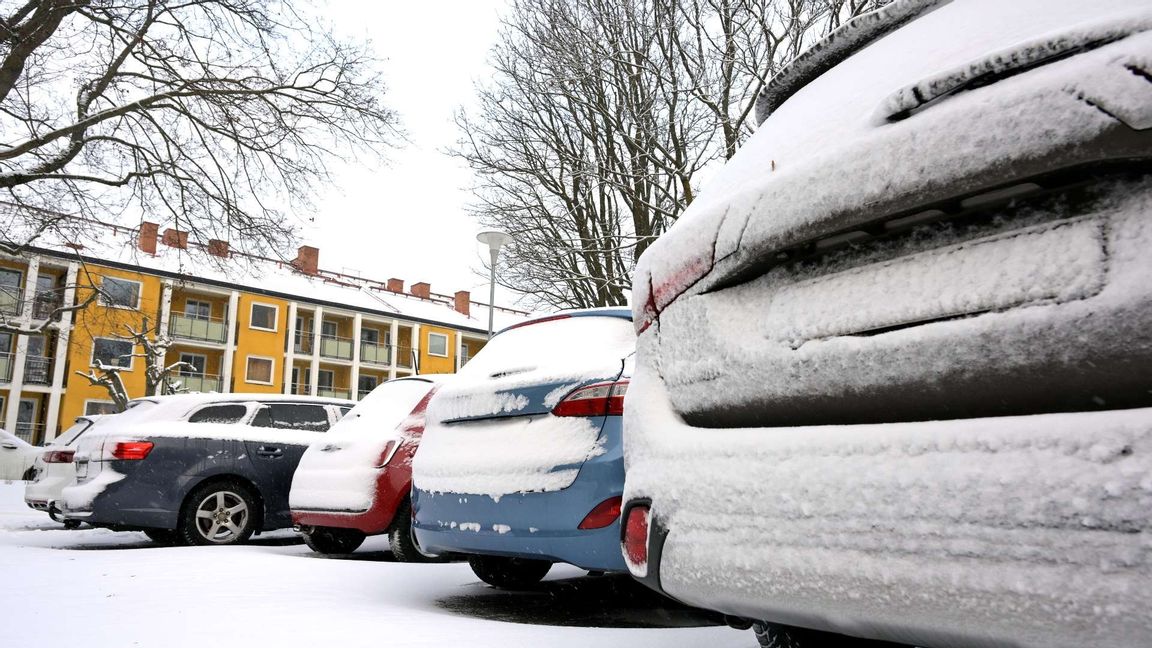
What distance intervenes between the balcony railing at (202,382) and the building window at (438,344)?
13.8m

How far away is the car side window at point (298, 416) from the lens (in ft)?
26.4

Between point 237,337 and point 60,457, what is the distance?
35.8 m

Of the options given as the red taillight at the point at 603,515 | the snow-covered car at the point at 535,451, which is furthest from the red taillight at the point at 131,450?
the red taillight at the point at 603,515

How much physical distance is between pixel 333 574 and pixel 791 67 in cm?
402

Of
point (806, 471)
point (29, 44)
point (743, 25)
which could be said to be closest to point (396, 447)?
point (806, 471)

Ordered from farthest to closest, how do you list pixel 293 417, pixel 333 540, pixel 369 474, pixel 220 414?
pixel 293 417, pixel 220 414, pixel 333 540, pixel 369 474

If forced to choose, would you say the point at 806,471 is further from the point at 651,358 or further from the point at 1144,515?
the point at 651,358

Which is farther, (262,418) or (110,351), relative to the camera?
(110,351)

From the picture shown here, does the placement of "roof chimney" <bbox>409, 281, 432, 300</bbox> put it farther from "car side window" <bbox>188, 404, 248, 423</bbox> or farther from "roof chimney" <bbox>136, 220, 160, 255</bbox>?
"car side window" <bbox>188, 404, 248, 423</bbox>

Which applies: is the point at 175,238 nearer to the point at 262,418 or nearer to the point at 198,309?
the point at 262,418

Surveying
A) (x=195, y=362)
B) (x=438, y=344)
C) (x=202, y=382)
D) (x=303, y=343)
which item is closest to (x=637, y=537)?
(x=202, y=382)

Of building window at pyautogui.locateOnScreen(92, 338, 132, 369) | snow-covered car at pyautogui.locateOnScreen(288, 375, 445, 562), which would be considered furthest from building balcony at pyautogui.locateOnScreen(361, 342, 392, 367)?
snow-covered car at pyautogui.locateOnScreen(288, 375, 445, 562)

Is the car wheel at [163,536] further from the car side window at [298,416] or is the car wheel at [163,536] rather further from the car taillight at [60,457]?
the car taillight at [60,457]

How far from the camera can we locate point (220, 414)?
772 centimetres
